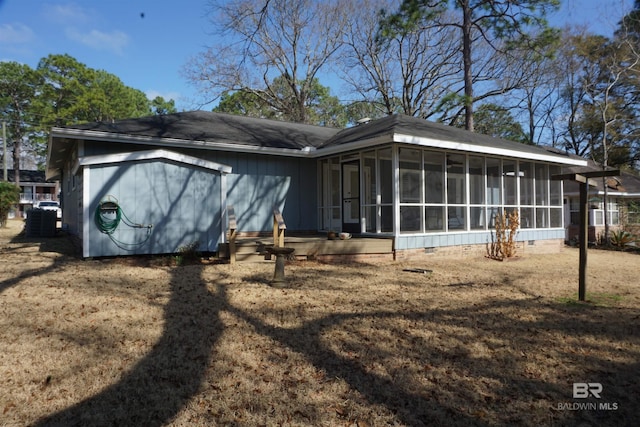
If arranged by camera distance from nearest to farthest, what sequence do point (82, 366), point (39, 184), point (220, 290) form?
point (82, 366) → point (220, 290) → point (39, 184)

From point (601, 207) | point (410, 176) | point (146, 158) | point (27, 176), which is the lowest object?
point (601, 207)

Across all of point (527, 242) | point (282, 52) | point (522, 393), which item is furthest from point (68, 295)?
point (282, 52)

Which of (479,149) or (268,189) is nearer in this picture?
(479,149)

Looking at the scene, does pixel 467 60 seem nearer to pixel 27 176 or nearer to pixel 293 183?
pixel 293 183

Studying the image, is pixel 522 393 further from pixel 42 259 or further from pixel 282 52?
pixel 282 52

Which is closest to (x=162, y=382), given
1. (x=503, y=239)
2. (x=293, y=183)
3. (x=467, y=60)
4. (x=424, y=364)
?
(x=424, y=364)

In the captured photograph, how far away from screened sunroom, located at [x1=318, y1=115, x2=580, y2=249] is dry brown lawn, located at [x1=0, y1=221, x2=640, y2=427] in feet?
10.3

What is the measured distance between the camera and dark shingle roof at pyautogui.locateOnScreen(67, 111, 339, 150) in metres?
9.54

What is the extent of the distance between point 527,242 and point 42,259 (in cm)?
1252

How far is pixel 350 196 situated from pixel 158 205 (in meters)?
4.84

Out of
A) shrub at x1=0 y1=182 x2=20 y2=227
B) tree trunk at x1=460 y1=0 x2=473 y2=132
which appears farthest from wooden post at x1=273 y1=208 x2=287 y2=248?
shrub at x1=0 y1=182 x2=20 y2=227

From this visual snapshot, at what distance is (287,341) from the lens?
4.09 meters

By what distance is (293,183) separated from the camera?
447 inches

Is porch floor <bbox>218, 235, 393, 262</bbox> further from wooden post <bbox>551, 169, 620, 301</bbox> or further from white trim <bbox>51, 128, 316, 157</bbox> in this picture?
wooden post <bbox>551, 169, 620, 301</bbox>
